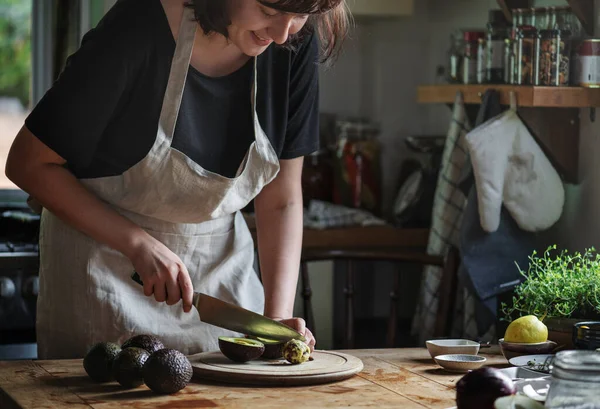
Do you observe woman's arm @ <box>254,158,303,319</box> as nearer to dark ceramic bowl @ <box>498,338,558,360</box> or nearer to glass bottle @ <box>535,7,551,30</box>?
dark ceramic bowl @ <box>498,338,558,360</box>

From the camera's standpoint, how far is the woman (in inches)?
63.3

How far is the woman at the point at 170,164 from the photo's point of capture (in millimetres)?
1608

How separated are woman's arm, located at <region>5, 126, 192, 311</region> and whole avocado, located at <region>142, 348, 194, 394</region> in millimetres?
199

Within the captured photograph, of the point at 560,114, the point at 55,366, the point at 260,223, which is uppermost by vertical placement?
the point at 560,114

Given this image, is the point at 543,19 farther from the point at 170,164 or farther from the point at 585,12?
the point at 170,164

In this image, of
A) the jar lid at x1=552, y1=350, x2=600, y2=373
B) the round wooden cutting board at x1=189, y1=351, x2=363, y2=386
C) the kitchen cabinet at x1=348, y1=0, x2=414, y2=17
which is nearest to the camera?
the jar lid at x1=552, y1=350, x2=600, y2=373

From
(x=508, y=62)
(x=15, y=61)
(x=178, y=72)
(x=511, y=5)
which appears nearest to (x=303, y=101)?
(x=178, y=72)

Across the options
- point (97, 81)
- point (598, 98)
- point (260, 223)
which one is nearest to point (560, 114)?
point (598, 98)

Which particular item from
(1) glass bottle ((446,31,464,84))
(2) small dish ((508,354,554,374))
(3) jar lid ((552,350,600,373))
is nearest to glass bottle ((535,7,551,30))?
(1) glass bottle ((446,31,464,84))

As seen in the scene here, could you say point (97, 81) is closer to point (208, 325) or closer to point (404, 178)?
point (208, 325)

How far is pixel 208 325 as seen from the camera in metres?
1.81

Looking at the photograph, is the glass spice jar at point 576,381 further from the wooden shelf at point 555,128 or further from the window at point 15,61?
the window at point 15,61

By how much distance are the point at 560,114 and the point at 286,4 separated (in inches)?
46.8

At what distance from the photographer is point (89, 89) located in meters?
1.60
